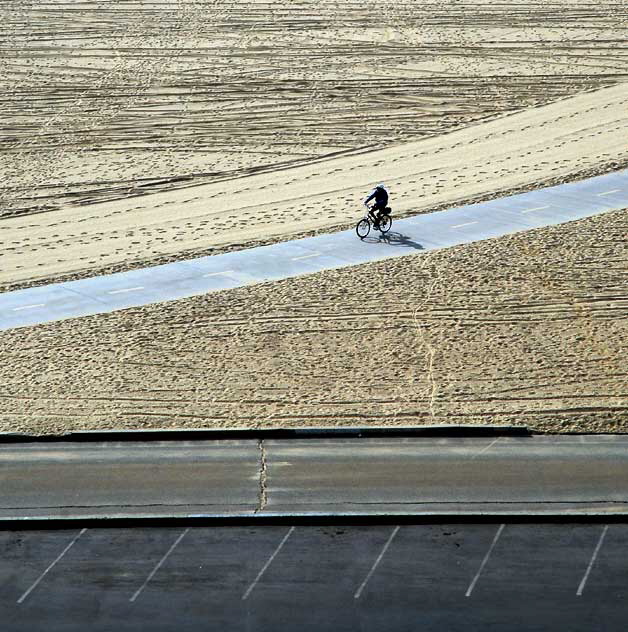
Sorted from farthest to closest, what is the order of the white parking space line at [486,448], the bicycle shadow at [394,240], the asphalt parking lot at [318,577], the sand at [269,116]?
the sand at [269,116], the bicycle shadow at [394,240], the white parking space line at [486,448], the asphalt parking lot at [318,577]

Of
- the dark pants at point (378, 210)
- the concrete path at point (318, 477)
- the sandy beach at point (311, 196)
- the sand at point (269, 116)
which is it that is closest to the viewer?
the concrete path at point (318, 477)

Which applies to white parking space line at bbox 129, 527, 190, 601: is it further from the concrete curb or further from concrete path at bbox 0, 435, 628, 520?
the concrete curb

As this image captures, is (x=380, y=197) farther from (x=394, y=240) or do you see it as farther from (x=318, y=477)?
(x=318, y=477)

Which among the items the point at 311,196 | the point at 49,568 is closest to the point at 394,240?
the point at 311,196

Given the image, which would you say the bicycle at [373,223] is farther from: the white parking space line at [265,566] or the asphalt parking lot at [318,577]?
the white parking space line at [265,566]

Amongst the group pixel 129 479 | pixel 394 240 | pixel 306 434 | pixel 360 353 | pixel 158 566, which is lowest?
pixel 158 566

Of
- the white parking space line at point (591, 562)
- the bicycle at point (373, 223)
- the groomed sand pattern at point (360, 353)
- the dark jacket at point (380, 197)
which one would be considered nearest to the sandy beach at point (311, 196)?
the groomed sand pattern at point (360, 353)

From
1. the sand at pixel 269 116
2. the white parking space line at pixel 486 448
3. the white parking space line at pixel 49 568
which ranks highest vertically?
the sand at pixel 269 116

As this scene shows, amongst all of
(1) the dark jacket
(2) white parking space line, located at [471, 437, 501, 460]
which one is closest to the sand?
(1) the dark jacket
